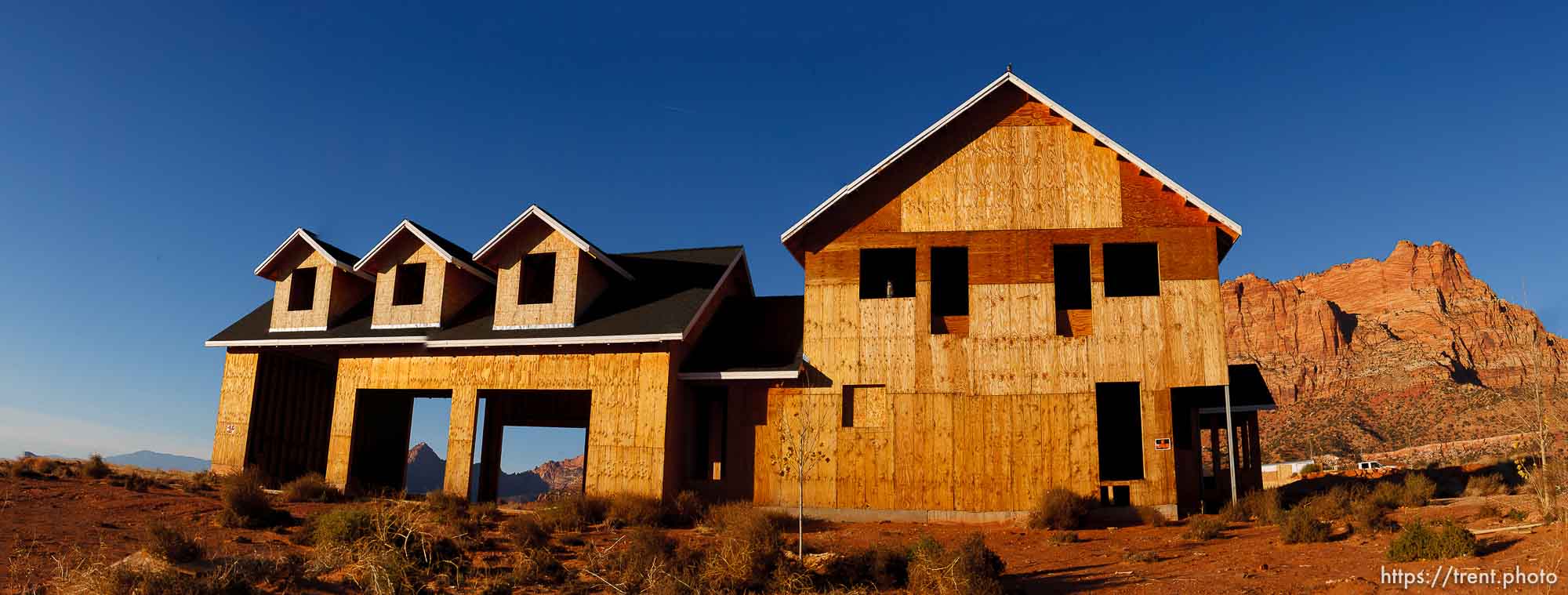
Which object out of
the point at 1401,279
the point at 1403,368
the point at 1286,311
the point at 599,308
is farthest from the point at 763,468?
the point at 1401,279

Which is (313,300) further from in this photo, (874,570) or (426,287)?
(874,570)

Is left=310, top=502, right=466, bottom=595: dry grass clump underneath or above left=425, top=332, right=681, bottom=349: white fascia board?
underneath

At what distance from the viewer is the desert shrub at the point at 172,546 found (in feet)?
50.3

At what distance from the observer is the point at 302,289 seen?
1135 inches

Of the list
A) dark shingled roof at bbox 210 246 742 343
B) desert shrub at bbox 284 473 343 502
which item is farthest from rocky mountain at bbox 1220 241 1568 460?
desert shrub at bbox 284 473 343 502

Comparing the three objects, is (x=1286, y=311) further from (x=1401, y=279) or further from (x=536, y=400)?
(x=536, y=400)

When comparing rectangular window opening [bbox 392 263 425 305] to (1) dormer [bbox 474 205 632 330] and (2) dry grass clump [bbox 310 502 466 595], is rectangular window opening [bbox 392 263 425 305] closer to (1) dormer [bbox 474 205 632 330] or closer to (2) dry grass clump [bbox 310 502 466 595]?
(1) dormer [bbox 474 205 632 330]

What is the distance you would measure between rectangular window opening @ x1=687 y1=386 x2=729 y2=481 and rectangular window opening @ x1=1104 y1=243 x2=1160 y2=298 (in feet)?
38.6

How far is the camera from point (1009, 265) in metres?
23.5

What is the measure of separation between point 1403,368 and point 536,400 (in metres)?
127

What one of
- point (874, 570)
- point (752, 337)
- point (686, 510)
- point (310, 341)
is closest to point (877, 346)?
point (752, 337)

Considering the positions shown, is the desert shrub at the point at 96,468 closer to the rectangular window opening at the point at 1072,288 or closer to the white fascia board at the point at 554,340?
the white fascia board at the point at 554,340

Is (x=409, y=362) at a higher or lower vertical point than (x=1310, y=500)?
higher

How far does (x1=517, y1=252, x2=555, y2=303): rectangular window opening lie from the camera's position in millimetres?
25797
